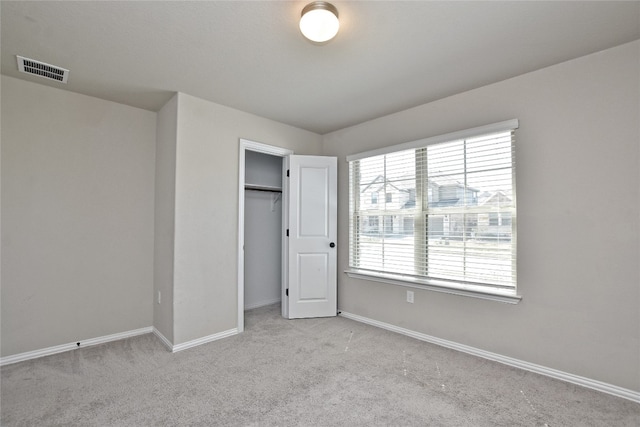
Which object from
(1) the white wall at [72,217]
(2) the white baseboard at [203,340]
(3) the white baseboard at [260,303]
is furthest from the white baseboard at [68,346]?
(3) the white baseboard at [260,303]

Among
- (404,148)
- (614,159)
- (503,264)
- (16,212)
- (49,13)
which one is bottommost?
(503,264)

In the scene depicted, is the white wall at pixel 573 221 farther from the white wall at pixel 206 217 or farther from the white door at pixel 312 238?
the white wall at pixel 206 217

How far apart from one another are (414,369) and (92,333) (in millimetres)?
3191

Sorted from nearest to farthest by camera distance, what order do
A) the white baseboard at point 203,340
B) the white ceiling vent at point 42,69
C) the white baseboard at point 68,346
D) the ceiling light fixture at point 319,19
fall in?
the ceiling light fixture at point 319,19
the white ceiling vent at point 42,69
the white baseboard at point 68,346
the white baseboard at point 203,340

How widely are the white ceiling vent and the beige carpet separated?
2522 millimetres

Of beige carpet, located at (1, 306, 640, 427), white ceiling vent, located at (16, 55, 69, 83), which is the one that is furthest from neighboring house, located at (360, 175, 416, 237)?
white ceiling vent, located at (16, 55, 69, 83)

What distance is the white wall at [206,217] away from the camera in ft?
9.80

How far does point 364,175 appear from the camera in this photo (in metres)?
3.83

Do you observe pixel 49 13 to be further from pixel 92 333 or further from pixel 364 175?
pixel 364 175

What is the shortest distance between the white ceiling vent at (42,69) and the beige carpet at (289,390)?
2.52 meters

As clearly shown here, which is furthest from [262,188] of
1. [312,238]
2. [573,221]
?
[573,221]

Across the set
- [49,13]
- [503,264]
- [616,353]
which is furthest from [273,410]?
[49,13]

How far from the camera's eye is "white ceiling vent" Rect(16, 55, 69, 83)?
7.79ft

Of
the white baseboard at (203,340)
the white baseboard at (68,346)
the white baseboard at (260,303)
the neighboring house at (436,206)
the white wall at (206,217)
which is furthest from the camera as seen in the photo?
the white baseboard at (260,303)
